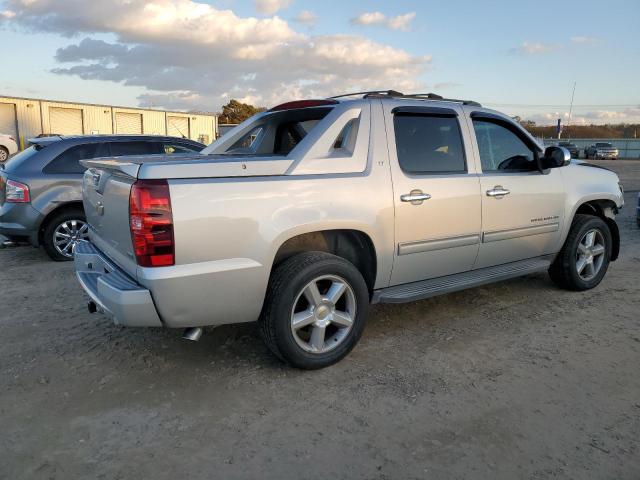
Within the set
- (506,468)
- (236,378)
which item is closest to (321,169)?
(236,378)

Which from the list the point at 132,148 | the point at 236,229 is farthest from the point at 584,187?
the point at 132,148

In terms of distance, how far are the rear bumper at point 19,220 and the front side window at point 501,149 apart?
520 cm

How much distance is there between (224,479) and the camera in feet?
7.96

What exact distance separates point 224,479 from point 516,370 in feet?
6.89

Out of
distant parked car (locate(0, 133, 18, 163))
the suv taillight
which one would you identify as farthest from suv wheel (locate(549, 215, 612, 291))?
distant parked car (locate(0, 133, 18, 163))

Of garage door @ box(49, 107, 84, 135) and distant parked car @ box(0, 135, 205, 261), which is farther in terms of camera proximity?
garage door @ box(49, 107, 84, 135)

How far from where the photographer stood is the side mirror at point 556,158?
4629mm

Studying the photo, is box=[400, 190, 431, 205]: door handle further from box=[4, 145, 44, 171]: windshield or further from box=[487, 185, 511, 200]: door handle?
box=[4, 145, 44, 171]: windshield

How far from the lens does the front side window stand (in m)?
4.45

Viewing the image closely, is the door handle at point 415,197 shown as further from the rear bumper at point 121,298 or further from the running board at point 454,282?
the rear bumper at point 121,298

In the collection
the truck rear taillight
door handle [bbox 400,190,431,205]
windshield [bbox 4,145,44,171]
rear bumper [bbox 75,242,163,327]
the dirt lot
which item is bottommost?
the dirt lot

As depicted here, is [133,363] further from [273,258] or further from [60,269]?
[60,269]

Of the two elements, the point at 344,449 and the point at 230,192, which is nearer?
the point at 344,449

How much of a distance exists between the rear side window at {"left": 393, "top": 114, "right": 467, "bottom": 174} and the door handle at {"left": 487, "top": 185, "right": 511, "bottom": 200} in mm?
311
